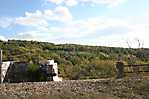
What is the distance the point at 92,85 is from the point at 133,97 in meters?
3.91

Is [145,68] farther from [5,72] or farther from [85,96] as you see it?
[85,96]

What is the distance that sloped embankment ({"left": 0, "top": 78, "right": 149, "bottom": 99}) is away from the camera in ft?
69.2

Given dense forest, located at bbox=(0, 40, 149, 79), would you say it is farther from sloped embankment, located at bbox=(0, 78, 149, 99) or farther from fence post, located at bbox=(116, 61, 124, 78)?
sloped embankment, located at bbox=(0, 78, 149, 99)

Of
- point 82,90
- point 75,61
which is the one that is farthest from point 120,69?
point 75,61

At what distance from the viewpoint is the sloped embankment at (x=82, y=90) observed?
69.2 ft

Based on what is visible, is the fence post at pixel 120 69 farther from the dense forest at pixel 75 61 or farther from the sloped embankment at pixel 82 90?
the sloped embankment at pixel 82 90

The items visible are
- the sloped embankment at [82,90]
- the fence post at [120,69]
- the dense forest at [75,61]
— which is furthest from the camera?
the dense forest at [75,61]

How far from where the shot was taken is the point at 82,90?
23703 millimetres

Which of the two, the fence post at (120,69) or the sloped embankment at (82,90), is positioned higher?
the fence post at (120,69)

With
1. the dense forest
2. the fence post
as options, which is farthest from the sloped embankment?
the dense forest

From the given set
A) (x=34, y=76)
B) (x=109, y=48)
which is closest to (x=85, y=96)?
(x=34, y=76)

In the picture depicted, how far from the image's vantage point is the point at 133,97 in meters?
22.3

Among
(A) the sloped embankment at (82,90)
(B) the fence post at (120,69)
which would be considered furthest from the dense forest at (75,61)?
(A) the sloped embankment at (82,90)

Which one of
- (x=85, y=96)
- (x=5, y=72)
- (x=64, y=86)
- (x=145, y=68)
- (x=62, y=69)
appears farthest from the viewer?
(x=62, y=69)
